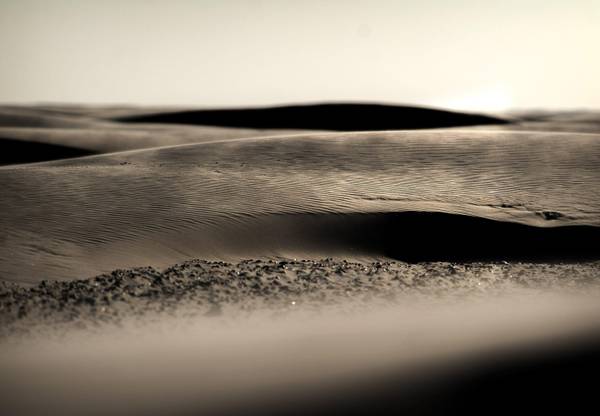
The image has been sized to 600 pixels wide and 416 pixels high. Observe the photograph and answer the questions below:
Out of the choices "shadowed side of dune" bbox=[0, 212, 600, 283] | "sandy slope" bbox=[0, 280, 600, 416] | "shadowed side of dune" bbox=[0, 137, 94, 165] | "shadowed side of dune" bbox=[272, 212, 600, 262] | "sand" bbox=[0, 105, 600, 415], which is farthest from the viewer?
"shadowed side of dune" bbox=[0, 137, 94, 165]

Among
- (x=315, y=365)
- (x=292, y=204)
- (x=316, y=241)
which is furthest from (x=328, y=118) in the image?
(x=315, y=365)

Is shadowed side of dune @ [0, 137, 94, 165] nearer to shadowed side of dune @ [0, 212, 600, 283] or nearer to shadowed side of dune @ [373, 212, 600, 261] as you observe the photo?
shadowed side of dune @ [0, 212, 600, 283]

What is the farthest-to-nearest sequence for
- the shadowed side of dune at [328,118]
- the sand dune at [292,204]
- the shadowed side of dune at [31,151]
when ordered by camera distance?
the shadowed side of dune at [328,118], the shadowed side of dune at [31,151], the sand dune at [292,204]

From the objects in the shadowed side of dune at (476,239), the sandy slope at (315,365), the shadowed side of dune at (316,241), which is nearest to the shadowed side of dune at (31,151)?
the shadowed side of dune at (316,241)

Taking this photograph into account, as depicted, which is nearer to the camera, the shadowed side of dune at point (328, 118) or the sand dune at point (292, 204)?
the sand dune at point (292, 204)

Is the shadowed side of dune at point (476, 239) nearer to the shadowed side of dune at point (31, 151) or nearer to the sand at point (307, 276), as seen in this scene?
the sand at point (307, 276)

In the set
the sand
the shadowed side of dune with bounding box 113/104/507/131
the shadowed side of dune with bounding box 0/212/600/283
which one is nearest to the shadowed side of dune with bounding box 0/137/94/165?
the sand
